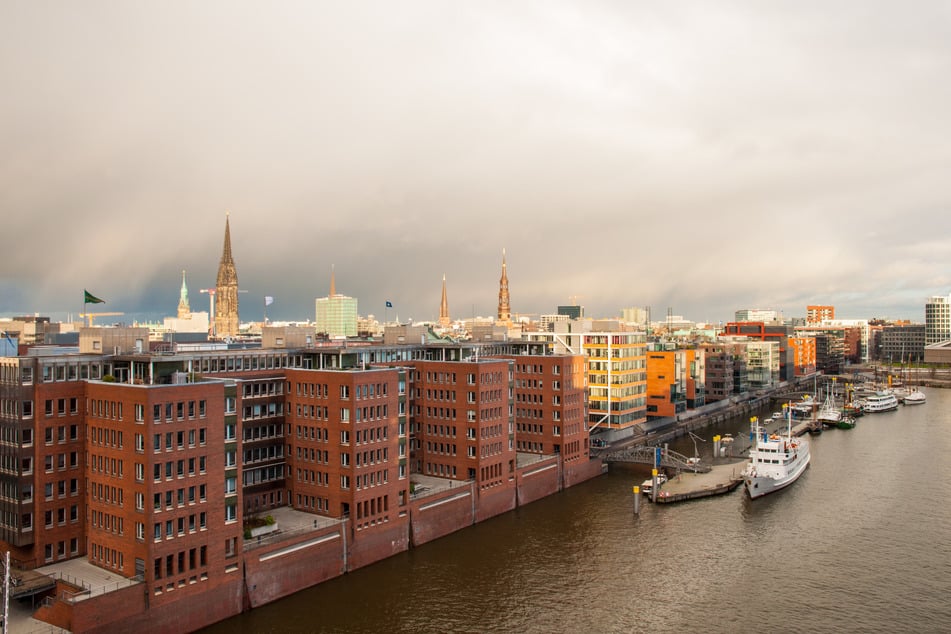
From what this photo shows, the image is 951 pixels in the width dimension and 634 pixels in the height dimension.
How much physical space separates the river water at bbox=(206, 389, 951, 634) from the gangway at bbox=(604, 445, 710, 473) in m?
9.88

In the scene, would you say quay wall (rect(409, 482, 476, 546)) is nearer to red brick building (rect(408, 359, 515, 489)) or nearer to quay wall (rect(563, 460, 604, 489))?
red brick building (rect(408, 359, 515, 489))

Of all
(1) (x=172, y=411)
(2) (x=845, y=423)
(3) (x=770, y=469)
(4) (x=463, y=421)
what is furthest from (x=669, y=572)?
(2) (x=845, y=423)

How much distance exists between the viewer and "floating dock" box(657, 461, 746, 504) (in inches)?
3730

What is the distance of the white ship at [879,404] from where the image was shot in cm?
18475

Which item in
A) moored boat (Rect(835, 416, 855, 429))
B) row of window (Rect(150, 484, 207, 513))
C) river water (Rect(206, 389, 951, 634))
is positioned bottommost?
river water (Rect(206, 389, 951, 634))

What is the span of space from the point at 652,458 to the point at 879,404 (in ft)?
355

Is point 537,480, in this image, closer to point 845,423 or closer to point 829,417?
point 845,423

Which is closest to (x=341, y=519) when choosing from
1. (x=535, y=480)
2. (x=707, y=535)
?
(x=535, y=480)

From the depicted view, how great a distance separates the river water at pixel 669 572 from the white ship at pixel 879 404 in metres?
90.1

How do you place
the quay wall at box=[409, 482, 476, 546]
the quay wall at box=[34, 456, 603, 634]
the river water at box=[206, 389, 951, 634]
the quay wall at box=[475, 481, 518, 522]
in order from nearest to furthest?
the quay wall at box=[34, 456, 603, 634], the river water at box=[206, 389, 951, 634], the quay wall at box=[409, 482, 476, 546], the quay wall at box=[475, 481, 518, 522]

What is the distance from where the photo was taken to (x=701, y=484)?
331 ft

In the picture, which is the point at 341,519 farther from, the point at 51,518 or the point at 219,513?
the point at 51,518

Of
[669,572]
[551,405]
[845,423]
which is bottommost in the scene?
[669,572]

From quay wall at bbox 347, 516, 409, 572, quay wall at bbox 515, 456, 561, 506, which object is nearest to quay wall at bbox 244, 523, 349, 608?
quay wall at bbox 347, 516, 409, 572
